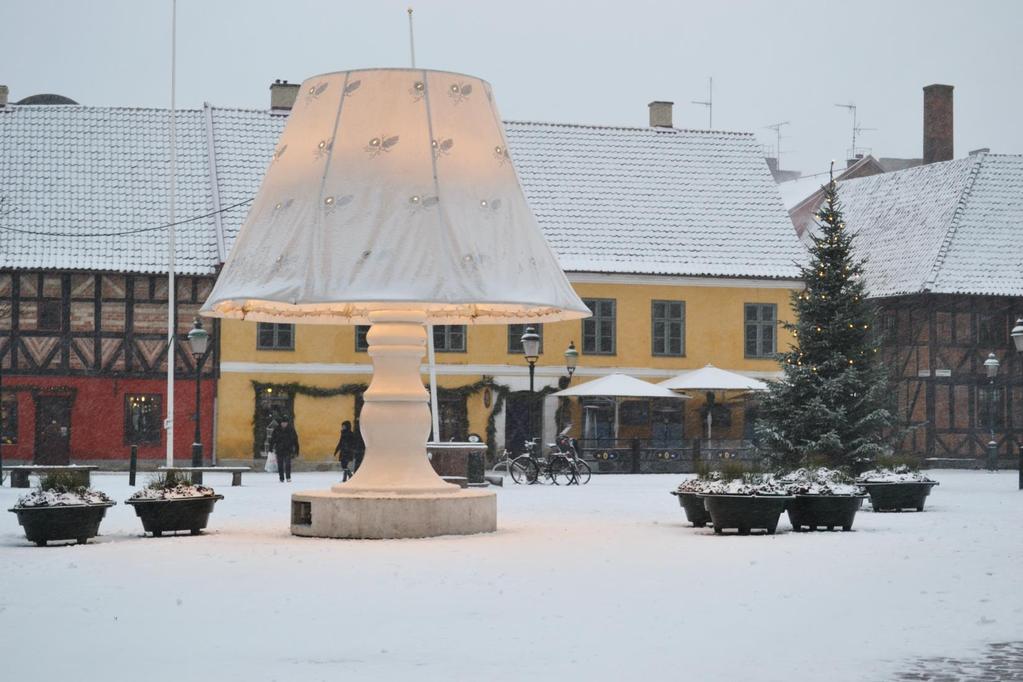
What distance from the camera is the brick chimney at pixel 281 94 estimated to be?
49.0 m

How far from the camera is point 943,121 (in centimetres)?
5725

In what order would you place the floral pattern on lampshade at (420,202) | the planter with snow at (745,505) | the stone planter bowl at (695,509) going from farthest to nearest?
the stone planter bowl at (695,509) < the planter with snow at (745,505) < the floral pattern on lampshade at (420,202)

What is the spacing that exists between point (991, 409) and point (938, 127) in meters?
13.1

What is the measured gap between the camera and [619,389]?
42.6 m

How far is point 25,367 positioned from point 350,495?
2561 cm

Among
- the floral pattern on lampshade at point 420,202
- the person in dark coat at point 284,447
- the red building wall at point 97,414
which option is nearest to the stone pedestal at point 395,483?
the floral pattern on lampshade at point 420,202

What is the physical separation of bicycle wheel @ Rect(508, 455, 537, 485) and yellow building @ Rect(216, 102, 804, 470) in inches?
272

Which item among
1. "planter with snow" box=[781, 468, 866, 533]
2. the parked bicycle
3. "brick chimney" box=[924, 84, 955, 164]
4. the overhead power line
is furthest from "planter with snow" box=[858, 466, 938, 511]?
"brick chimney" box=[924, 84, 955, 164]

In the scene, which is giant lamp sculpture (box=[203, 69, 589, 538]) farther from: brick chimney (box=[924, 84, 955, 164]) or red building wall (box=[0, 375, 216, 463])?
brick chimney (box=[924, 84, 955, 164])

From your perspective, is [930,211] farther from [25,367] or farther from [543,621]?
[543,621]

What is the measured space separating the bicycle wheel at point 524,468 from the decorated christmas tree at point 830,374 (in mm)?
4739

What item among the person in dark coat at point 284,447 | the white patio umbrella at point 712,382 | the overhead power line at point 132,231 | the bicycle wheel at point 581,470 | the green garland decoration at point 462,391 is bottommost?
the bicycle wheel at point 581,470

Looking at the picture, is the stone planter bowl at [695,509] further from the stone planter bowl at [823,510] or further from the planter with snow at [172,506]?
the planter with snow at [172,506]

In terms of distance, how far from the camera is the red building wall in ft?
137
